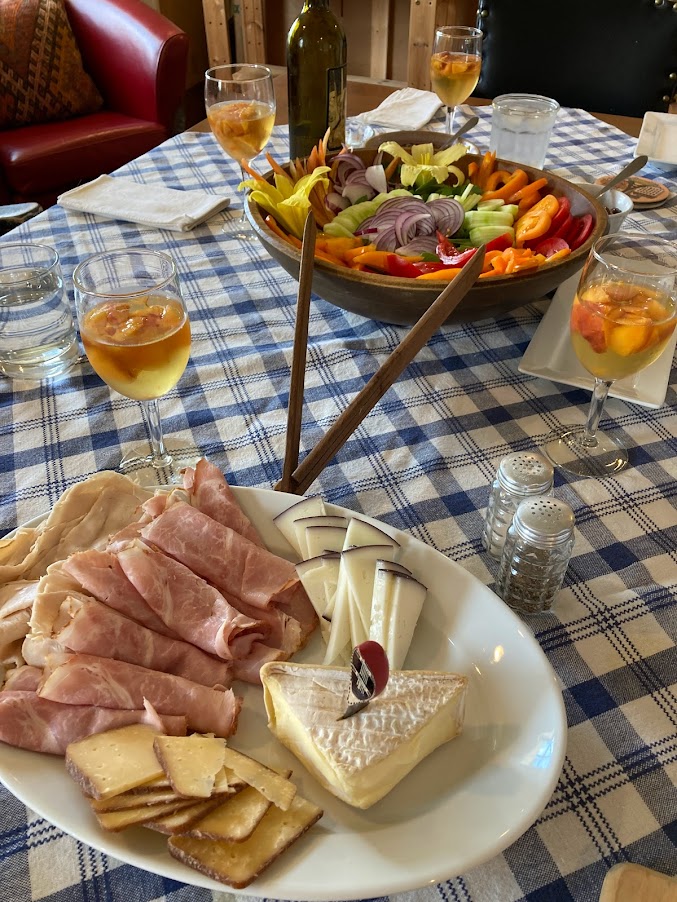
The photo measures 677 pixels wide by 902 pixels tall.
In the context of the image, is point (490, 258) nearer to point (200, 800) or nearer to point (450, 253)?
point (450, 253)

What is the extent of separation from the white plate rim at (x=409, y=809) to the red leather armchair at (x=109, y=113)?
2.75 meters

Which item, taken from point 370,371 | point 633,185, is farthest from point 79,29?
point 370,371

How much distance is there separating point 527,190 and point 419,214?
22cm

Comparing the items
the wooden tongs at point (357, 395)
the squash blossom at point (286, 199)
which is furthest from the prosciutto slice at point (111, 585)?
the squash blossom at point (286, 199)

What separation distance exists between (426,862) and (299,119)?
1.37 m

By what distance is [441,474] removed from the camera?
88cm

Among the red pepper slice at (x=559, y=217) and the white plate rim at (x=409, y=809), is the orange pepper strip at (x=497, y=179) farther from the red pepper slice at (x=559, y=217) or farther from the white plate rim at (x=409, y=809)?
the white plate rim at (x=409, y=809)

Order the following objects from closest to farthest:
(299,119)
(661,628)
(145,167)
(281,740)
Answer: (281,740), (661,628), (299,119), (145,167)

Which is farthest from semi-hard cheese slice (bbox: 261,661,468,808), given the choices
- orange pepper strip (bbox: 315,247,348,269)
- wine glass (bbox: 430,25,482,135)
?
wine glass (bbox: 430,25,482,135)

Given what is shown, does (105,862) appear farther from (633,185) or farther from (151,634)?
(633,185)

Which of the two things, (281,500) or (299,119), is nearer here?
(281,500)

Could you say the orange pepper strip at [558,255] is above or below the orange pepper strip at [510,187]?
below

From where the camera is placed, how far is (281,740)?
0.56m

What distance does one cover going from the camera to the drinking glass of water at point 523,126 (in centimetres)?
147
